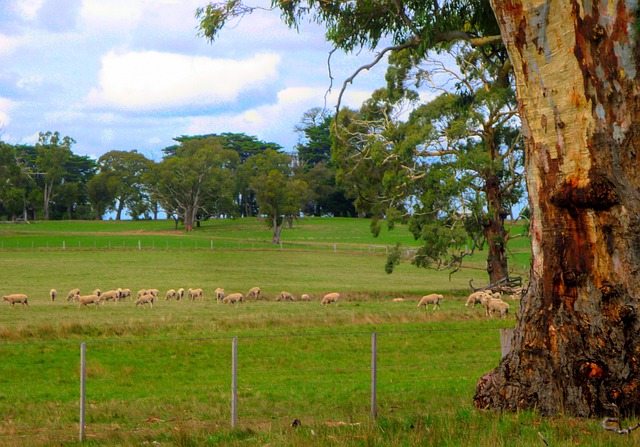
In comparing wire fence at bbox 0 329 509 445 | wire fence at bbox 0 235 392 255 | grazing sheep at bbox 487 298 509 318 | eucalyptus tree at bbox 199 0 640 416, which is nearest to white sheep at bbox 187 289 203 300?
grazing sheep at bbox 487 298 509 318

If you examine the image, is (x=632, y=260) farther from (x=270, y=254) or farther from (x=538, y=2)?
(x=270, y=254)

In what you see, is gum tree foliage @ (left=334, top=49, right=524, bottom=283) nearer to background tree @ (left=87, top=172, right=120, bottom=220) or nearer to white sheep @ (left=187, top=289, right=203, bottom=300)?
white sheep @ (left=187, top=289, right=203, bottom=300)

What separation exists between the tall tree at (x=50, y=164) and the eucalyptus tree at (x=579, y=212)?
377 feet

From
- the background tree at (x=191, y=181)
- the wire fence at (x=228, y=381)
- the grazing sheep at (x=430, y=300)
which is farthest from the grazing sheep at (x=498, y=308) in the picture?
the background tree at (x=191, y=181)

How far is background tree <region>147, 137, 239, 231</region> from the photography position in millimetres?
96688

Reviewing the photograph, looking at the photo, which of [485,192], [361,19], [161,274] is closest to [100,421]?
[361,19]

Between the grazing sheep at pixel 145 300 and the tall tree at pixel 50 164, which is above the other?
the tall tree at pixel 50 164

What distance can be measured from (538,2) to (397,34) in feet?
24.3

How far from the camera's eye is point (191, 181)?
96062mm

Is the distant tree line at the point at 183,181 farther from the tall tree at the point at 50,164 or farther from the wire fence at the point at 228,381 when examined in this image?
the wire fence at the point at 228,381

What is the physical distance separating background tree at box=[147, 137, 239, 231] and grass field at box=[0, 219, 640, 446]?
172 ft

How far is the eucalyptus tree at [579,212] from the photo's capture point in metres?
9.73

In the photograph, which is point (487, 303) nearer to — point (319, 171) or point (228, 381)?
point (228, 381)

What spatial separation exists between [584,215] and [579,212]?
0.07 meters
